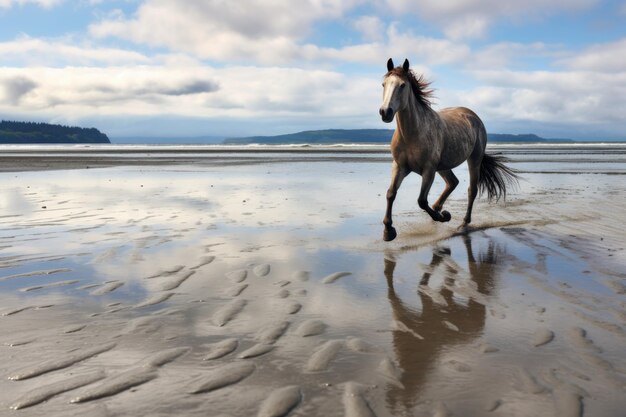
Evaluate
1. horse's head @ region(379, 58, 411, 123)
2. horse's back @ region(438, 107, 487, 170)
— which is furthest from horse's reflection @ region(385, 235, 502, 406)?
horse's back @ region(438, 107, 487, 170)

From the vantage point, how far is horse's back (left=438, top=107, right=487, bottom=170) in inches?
364

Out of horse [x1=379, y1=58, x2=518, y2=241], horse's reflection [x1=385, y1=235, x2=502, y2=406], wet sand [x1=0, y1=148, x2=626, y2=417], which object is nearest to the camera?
wet sand [x1=0, y1=148, x2=626, y2=417]

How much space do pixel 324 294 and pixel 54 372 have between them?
261cm

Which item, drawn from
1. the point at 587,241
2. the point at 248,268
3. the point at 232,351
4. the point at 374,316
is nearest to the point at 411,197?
the point at 587,241

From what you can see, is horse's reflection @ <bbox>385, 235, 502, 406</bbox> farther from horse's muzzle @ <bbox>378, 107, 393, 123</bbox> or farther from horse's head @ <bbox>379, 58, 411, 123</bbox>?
horse's head @ <bbox>379, 58, 411, 123</bbox>

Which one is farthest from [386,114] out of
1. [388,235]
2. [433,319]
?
[433,319]

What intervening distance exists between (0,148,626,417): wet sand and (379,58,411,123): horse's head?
81.8 inches

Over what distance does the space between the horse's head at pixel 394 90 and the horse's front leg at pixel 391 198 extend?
1089 millimetres

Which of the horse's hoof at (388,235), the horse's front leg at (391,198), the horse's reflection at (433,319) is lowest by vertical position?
the horse's reflection at (433,319)

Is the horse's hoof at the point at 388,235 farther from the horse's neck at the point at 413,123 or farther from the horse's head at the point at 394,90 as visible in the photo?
the horse's head at the point at 394,90

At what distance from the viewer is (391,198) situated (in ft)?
26.5

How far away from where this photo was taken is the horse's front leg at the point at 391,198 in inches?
305

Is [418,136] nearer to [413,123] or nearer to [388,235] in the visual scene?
[413,123]

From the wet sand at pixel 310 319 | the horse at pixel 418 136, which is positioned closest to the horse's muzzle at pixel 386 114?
the horse at pixel 418 136
